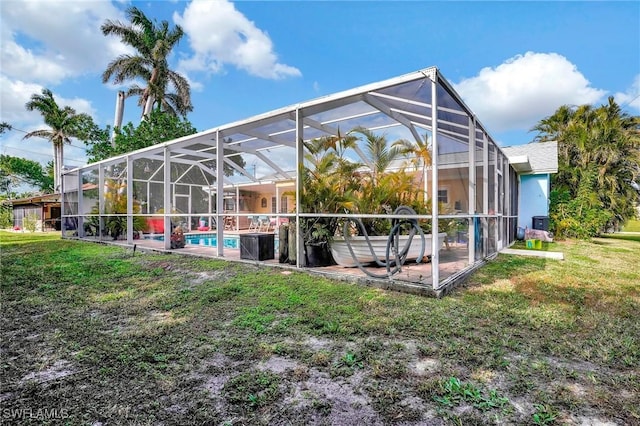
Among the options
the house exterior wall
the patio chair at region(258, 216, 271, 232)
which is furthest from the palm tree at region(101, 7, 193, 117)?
the house exterior wall

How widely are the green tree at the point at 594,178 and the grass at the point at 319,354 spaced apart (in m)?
8.88

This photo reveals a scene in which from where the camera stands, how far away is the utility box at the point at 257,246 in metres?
6.37

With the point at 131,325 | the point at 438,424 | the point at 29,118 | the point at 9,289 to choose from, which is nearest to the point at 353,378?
the point at 438,424

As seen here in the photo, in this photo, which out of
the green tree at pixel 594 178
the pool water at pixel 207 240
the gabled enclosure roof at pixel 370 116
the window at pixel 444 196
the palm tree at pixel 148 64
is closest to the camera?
the gabled enclosure roof at pixel 370 116

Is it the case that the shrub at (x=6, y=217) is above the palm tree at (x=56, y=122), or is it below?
below

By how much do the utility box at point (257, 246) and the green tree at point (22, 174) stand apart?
143 ft

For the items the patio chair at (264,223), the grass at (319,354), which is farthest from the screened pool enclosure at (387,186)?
the patio chair at (264,223)

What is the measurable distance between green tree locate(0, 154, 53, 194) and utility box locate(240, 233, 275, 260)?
43608mm

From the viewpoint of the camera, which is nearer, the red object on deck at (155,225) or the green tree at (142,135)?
the red object on deck at (155,225)

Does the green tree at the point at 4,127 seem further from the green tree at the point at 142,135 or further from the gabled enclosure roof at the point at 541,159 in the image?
the gabled enclosure roof at the point at 541,159

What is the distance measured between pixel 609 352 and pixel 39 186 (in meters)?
53.4

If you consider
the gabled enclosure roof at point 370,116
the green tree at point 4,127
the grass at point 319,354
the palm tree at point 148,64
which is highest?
the palm tree at point 148,64

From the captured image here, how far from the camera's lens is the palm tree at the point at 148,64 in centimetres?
1872

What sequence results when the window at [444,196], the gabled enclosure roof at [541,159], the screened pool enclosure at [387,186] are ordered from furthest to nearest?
the gabled enclosure roof at [541,159] → the window at [444,196] → the screened pool enclosure at [387,186]
